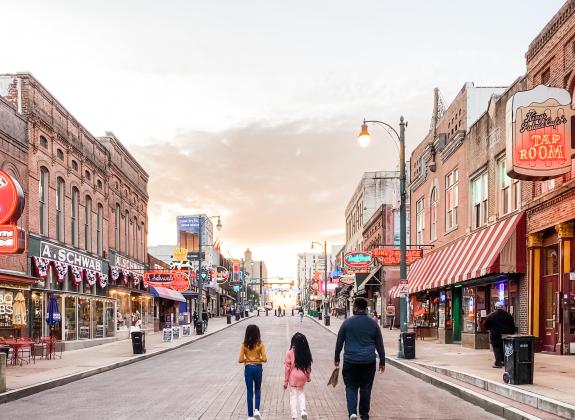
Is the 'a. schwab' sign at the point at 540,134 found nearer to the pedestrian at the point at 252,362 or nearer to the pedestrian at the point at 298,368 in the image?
the pedestrian at the point at 298,368

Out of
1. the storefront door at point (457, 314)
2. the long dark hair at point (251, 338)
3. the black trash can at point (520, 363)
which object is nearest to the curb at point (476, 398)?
the black trash can at point (520, 363)

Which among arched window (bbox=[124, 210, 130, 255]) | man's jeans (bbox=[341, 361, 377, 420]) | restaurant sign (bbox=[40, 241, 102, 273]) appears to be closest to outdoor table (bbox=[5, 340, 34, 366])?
restaurant sign (bbox=[40, 241, 102, 273])

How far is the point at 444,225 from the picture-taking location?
3569cm

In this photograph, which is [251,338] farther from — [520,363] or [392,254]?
[392,254]

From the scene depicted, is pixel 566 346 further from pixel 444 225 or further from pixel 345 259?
pixel 345 259

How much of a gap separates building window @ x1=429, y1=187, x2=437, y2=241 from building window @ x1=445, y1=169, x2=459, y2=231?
8.63ft

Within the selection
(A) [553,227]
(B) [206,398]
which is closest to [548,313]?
(A) [553,227]

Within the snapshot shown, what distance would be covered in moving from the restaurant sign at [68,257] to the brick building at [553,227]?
18489 millimetres

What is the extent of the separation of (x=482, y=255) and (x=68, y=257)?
17815 mm

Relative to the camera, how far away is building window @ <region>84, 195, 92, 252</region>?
118ft

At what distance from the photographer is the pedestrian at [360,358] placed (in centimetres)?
1009

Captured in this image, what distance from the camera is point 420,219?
42938mm

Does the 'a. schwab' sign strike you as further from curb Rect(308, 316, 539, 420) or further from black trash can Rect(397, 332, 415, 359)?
black trash can Rect(397, 332, 415, 359)

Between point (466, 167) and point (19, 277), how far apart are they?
19133 mm
